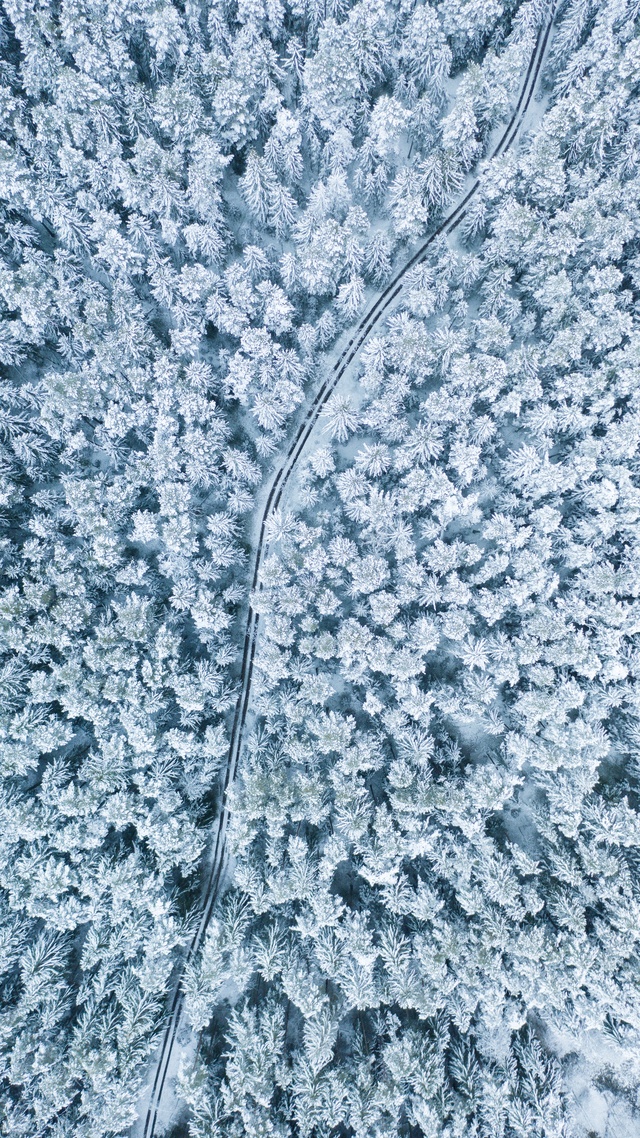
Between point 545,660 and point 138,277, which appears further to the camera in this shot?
point 138,277

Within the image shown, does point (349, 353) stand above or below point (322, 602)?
above

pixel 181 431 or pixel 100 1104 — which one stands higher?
pixel 181 431

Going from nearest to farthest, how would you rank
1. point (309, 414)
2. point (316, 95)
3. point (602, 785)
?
point (316, 95) < point (602, 785) < point (309, 414)

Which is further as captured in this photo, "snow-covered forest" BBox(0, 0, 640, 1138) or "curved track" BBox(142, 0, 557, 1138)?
"curved track" BBox(142, 0, 557, 1138)

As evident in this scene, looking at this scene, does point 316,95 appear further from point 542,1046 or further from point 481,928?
point 542,1046

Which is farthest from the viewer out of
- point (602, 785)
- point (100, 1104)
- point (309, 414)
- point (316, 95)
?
point (309, 414)

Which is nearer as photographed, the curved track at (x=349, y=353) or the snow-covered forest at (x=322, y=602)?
the snow-covered forest at (x=322, y=602)

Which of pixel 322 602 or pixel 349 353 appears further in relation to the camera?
pixel 349 353

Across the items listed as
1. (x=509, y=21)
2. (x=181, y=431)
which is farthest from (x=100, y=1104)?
(x=509, y=21)
